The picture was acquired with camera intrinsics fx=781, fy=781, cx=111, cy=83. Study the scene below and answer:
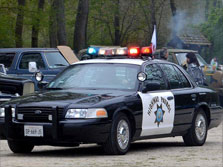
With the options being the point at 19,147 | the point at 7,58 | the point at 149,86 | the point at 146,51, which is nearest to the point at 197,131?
the point at 146,51

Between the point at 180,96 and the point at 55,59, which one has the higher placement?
the point at 55,59

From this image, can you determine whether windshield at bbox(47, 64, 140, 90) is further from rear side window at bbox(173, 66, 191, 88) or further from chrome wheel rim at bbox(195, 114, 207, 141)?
chrome wheel rim at bbox(195, 114, 207, 141)

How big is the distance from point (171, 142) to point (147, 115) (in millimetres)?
2380

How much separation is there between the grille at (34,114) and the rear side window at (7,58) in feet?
31.8

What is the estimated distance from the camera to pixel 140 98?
11.4 m

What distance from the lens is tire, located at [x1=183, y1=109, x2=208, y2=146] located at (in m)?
12.8

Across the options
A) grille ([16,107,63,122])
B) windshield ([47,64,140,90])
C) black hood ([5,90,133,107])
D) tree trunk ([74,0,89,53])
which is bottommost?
grille ([16,107,63,122])

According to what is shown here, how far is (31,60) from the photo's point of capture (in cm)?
1995

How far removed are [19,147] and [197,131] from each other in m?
3.29

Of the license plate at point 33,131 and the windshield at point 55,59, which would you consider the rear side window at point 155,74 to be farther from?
the windshield at point 55,59

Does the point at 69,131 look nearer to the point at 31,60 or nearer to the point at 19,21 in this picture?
the point at 31,60

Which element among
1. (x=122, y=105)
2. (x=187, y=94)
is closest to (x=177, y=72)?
(x=187, y=94)

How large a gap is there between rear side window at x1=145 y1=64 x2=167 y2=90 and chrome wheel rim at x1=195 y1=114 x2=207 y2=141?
105cm

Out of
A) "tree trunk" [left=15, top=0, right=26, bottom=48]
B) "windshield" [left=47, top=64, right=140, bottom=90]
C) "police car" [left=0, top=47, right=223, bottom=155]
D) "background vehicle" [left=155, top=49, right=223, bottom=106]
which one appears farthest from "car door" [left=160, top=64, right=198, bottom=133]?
"tree trunk" [left=15, top=0, right=26, bottom=48]
